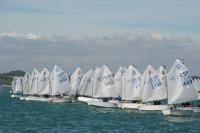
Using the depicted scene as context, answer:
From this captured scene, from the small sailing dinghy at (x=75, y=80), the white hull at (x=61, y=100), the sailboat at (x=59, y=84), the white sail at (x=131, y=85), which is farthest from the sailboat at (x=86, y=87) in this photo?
the white sail at (x=131, y=85)

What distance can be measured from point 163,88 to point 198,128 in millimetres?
28249

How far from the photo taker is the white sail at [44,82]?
14238 cm

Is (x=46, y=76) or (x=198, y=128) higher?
(x=46, y=76)

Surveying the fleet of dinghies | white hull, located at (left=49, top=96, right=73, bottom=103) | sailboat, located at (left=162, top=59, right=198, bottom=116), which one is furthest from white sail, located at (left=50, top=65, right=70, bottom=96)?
sailboat, located at (left=162, top=59, right=198, bottom=116)

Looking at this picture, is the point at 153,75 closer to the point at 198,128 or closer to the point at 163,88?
the point at 163,88

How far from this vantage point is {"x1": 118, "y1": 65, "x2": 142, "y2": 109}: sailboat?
359ft

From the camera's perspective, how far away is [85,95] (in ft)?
427

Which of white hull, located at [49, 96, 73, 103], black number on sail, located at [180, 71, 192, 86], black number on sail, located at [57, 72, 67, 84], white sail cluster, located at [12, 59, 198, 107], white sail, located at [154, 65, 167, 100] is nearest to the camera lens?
black number on sail, located at [180, 71, 192, 86]

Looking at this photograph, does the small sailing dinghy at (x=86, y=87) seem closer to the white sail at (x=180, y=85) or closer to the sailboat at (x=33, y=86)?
the sailboat at (x=33, y=86)

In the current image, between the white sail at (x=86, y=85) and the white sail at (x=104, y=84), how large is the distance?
224 inches

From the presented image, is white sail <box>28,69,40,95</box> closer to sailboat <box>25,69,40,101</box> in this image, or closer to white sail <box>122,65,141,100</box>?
sailboat <box>25,69,40,101</box>

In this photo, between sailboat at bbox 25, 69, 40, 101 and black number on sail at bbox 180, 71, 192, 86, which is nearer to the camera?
black number on sail at bbox 180, 71, 192, 86

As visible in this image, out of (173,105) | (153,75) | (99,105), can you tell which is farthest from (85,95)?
(173,105)

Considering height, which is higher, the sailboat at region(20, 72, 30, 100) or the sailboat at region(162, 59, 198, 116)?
the sailboat at region(20, 72, 30, 100)
